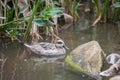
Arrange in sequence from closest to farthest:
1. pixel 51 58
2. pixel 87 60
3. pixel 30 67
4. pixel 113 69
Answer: pixel 113 69
pixel 87 60
pixel 30 67
pixel 51 58

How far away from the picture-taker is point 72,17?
23.7ft

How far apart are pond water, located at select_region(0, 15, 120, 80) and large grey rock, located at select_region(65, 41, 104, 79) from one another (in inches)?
3.7

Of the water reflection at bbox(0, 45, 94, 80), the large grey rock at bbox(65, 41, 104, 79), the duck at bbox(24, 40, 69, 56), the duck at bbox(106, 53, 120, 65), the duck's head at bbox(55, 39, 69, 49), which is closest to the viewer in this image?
the water reflection at bbox(0, 45, 94, 80)

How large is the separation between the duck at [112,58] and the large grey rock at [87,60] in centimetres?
22

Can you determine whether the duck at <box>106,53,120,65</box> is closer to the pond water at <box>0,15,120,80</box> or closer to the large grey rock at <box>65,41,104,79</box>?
the pond water at <box>0,15,120,80</box>

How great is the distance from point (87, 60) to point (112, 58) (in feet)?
1.40

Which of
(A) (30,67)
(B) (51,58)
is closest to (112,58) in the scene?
(B) (51,58)

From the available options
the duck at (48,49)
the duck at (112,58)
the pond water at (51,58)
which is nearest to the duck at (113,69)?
the duck at (112,58)

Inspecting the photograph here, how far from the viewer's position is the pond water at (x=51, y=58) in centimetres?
438

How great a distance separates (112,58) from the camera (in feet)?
15.7

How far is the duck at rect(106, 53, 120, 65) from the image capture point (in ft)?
15.6

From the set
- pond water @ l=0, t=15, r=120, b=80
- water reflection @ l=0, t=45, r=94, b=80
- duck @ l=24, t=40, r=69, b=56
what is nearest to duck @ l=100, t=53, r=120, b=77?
pond water @ l=0, t=15, r=120, b=80

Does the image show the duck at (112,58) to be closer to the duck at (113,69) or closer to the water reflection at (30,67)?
the duck at (113,69)

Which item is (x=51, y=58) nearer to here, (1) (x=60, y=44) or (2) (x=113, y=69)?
(1) (x=60, y=44)
